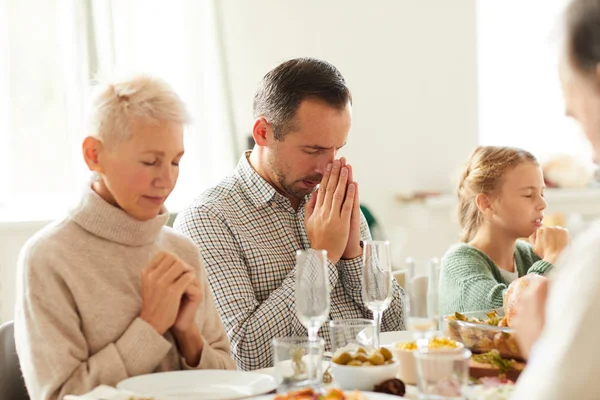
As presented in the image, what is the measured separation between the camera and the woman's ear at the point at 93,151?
5.32 feet

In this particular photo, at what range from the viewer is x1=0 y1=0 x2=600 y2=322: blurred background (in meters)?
3.90

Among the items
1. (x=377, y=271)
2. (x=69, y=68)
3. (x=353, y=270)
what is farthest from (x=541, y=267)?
(x=69, y=68)

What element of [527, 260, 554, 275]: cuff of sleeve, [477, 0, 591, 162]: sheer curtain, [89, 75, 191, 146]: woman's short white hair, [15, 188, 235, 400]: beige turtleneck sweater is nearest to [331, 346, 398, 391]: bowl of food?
[15, 188, 235, 400]: beige turtleneck sweater

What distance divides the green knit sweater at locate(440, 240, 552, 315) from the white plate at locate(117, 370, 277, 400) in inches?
39.6

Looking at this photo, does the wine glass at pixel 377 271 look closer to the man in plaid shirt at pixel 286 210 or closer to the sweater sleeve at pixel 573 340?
the man in plaid shirt at pixel 286 210

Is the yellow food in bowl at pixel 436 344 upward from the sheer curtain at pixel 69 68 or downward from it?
downward

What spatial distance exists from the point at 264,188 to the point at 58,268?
0.92 m

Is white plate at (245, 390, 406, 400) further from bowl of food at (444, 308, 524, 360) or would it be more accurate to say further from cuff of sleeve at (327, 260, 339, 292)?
cuff of sleeve at (327, 260, 339, 292)

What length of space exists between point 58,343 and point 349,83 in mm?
3239

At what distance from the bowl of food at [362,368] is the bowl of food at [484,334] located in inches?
10.0

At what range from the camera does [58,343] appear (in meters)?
1.51

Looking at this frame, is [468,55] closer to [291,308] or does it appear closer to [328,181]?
[328,181]

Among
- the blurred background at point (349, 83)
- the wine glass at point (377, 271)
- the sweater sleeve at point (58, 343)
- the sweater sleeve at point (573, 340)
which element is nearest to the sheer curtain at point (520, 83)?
the blurred background at point (349, 83)

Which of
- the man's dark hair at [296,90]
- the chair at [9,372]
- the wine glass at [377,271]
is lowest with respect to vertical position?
the chair at [9,372]
